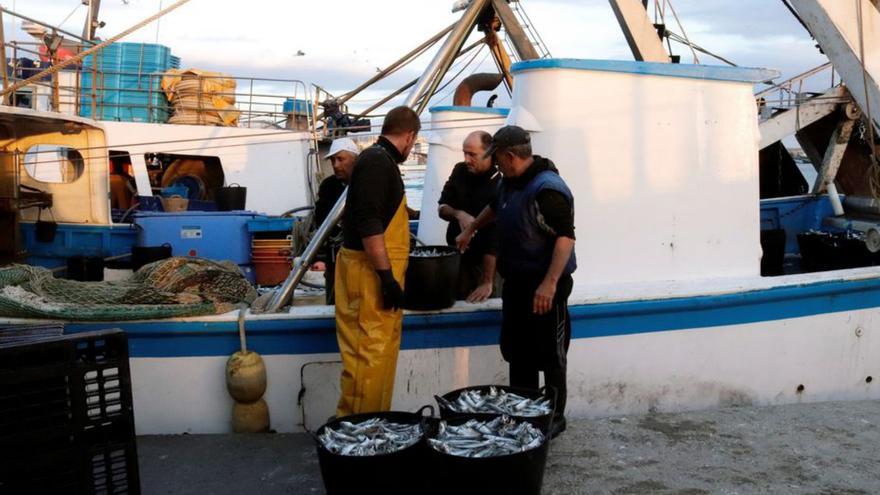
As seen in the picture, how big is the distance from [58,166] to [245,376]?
843 cm

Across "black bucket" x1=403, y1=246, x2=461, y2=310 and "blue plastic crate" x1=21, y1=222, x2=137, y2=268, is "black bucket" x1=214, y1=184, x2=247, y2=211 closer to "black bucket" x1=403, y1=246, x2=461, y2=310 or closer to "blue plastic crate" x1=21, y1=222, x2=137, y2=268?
"blue plastic crate" x1=21, y1=222, x2=137, y2=268

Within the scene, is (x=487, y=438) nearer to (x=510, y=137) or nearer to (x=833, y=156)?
(x=510, y=137)

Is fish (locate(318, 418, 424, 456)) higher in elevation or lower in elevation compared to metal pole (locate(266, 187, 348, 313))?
lower

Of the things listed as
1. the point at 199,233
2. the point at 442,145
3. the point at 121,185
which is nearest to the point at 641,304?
the point at 442,145

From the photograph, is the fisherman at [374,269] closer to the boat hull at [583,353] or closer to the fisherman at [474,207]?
the boat hull at [583,353]

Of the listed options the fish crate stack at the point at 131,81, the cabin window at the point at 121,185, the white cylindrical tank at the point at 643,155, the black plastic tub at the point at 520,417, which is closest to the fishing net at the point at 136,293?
the black plastic tub at the point at 520,417

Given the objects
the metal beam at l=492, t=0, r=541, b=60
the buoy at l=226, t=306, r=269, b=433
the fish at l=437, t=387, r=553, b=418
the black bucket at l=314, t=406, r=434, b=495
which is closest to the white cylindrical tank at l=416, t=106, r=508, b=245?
the metal beam at l=492, t=0, r=541, b=60

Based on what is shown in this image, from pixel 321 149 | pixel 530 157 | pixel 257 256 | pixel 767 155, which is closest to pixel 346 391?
pixel 530 157

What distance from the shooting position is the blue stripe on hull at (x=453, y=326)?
4180mm

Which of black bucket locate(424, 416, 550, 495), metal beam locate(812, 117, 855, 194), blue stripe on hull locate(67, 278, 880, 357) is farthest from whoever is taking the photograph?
metal beam locate(812, 117, 855, 194)

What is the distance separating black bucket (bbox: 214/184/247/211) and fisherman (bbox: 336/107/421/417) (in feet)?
24.5

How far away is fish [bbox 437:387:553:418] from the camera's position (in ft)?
10.9

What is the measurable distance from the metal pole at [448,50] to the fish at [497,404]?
2166 mm

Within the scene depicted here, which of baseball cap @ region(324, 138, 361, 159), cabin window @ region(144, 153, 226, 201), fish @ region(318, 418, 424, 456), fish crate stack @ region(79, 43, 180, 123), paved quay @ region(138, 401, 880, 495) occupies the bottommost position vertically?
paved quay @ region(138, 401, 880, 495)
